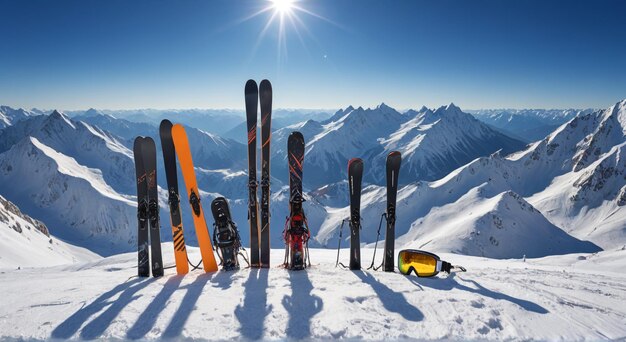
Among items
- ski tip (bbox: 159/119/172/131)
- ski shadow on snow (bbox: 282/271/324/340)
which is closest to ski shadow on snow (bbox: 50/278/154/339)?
ski shadow on snow (bbox: 282/271/324/340)

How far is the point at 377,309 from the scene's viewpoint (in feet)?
20.7

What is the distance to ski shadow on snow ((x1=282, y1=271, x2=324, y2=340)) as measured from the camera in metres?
5.47

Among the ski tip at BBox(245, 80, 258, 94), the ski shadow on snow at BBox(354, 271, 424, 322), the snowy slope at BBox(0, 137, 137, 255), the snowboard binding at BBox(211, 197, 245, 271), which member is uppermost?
the ski tip at BBox(245, 80, 258, 94)

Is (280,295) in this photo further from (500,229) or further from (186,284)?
(500,229)

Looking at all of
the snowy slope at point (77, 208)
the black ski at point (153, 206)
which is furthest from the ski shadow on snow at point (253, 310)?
the snowy slope at point (77, 208)

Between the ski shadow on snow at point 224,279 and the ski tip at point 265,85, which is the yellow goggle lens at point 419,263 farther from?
the ski tip at point 265,85

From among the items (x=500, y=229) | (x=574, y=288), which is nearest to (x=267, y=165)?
(x=574, y=288)

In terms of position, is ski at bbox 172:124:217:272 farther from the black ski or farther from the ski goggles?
the ski goggles

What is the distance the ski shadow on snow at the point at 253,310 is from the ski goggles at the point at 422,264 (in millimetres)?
4076

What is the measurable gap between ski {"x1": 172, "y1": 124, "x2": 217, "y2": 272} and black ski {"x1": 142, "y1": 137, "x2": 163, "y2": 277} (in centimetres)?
81

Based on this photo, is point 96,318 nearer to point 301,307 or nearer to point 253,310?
point 253,310

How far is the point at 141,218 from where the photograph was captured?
33.2 ft

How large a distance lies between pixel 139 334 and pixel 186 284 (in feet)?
8.97

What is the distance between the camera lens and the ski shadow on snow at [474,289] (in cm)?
650
